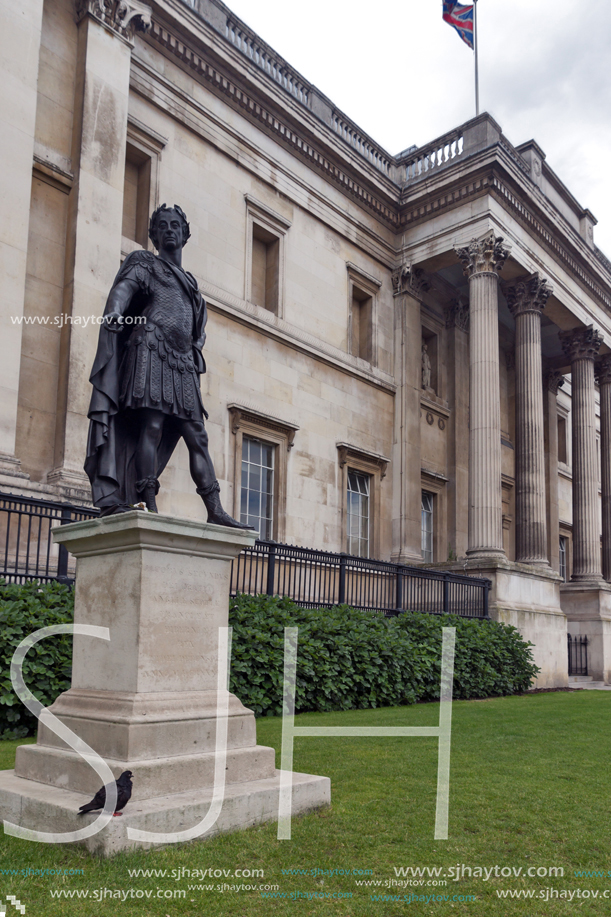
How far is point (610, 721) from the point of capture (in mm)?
10719

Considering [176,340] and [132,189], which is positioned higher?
[132,189]

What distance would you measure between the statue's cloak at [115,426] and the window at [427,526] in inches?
754

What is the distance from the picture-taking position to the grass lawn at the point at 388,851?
3.51m

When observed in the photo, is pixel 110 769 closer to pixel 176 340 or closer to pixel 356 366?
pixel 176 340

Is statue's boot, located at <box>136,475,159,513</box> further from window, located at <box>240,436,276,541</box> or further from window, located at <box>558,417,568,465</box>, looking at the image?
window, located at <box>558,417,568,465</box>

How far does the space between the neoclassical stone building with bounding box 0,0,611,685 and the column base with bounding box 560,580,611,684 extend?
0.30 ft

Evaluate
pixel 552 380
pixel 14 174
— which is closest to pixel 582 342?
pixel 552 380

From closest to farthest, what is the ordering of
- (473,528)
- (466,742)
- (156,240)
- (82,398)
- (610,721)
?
(156,240) → (466,742) → (610,721) → (82,398) → (473,528)

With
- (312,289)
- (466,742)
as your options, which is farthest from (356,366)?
(466,742)

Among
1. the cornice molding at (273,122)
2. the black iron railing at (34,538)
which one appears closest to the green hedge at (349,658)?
the black iron railing at (34,538)

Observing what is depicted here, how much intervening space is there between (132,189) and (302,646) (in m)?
11.0

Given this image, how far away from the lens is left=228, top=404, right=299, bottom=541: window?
18250mm

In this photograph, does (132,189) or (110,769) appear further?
(132,189)

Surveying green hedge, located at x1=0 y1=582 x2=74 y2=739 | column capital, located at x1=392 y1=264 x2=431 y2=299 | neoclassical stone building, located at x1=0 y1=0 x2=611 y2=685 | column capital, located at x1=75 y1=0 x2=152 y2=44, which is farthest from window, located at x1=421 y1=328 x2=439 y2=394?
green hedge, located at x1=0 y1=582 x2=74 y2=739
